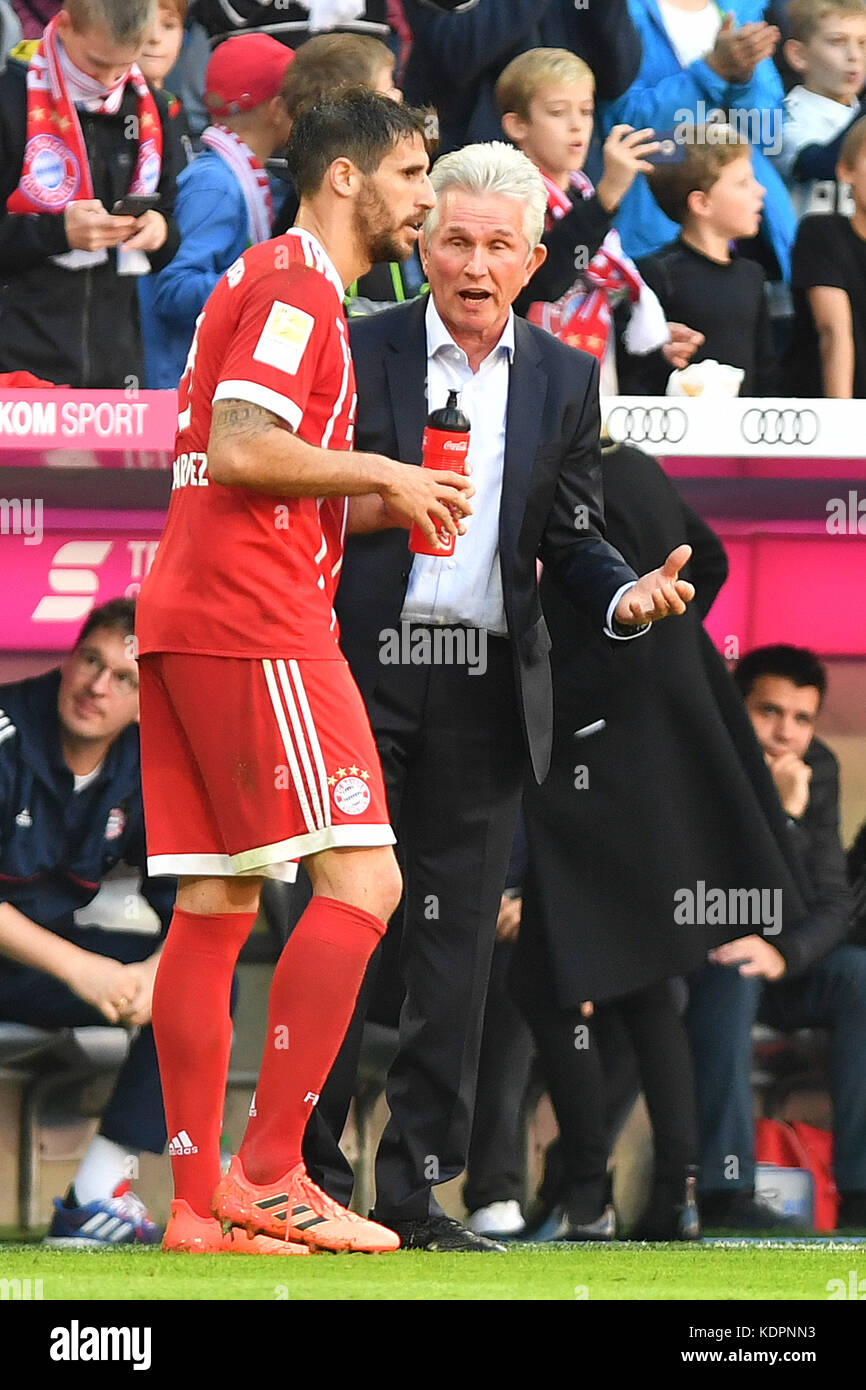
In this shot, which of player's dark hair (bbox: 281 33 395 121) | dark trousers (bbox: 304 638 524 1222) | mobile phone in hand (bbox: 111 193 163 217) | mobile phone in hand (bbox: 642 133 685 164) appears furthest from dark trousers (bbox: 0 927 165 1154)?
mobile phone in hand (bbox: 642 133 685 164)

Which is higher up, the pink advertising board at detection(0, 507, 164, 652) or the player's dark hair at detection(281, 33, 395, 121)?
the player's dark hair at detection(281, 33, 395, 121)

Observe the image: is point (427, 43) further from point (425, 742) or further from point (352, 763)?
point (352, 763)

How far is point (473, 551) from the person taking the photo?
3572 millimetres

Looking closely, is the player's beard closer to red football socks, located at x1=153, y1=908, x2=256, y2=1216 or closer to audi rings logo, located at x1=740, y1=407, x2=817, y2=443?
red football socks, located at x1=153, y1=908, x2=256, y2=1216

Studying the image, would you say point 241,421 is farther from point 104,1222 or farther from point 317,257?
point 104,1222

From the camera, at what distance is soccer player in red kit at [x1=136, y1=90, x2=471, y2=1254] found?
294 cm

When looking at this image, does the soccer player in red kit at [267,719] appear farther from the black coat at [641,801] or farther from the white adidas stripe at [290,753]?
the black coat at [641,801]

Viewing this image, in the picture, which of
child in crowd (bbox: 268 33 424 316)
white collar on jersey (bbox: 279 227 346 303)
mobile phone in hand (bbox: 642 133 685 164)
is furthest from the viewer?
mobile phone in hand (bbox: 642 133 685 164)

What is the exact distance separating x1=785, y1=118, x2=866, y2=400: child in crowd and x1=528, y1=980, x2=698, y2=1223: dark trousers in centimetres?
138

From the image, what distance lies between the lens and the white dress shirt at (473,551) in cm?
357

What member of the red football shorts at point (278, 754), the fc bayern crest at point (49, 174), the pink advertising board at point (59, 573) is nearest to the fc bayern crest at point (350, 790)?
the red football shorts at point (278, 754)

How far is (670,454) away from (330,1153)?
164cm

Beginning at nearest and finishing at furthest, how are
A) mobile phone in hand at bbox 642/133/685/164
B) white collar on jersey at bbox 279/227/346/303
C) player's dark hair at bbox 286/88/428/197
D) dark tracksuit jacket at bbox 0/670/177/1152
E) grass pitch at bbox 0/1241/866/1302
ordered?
grass pitch at bbox 0/1241/866/1302 < white collar on jersey at bbox 279/227/346/303 < player's dark hair at bbox 286/88/428/197 < dark tracksuit jacket at bbox 0/670/177/1152 < mobile phone in hand at bbox 642/133/685/164

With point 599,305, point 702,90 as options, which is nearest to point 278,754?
point 599,305
